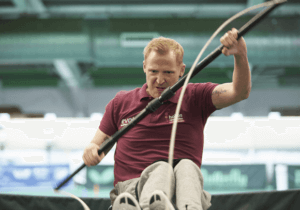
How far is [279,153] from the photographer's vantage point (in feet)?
13.3

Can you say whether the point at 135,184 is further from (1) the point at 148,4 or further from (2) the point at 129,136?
(1) the point at 148,4

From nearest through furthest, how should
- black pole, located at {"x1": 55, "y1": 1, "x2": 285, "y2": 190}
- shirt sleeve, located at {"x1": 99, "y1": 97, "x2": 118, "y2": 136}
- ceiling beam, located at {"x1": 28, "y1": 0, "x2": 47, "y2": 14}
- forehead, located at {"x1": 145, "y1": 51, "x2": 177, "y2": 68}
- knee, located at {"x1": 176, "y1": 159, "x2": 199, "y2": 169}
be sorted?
black pole, located at {"x1": 55, "y1": 1, "x2": 285, "y2": 190} → knee, located at {"x1": 176, "y1": 159, "x2": 199, "y2": 169} → forehead, located at {"x1": 145, "y1": 51, "x2": 177, "y2": 68} → shirt sleeve, located at {"x1": 99, "y1": 97, "x2": 118, "y2": 136} → ceiling beam, located at {"x1": 28, "y1": 0, "x2": 47, "y2": 14}

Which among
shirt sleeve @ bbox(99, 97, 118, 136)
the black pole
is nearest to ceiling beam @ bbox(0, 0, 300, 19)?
shirt sleeve @ bbox(99, 97, 118, 136)

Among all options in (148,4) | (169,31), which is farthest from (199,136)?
(148,4)

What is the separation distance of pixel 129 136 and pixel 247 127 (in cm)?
366

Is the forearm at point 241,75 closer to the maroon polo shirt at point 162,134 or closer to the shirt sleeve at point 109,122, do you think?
the maroon polo shirt at point 162,134

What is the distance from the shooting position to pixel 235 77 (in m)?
0.74

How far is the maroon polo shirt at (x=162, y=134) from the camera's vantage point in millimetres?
815

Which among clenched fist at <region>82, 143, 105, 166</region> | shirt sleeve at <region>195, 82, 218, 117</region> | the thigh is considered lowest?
the thigh

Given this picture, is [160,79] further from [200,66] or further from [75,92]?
[75,92]

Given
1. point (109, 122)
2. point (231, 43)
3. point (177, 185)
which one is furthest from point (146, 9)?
point (177, 185)

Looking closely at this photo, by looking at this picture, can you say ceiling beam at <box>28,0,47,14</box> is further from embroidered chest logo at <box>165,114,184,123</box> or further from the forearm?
the forearm

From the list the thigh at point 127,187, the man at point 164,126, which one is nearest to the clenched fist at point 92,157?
the man at point 164,126

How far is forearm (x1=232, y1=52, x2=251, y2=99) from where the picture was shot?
2.34 ft
